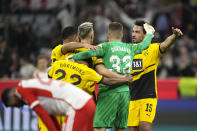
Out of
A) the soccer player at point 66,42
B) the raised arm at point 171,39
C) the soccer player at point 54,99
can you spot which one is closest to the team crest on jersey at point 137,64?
the raised arm at point 171,39

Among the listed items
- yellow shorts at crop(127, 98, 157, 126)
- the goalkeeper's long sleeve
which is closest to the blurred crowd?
yellow shorts at crop(127, 98, 157, 126)

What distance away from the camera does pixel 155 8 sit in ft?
51.3

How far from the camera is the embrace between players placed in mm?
5781

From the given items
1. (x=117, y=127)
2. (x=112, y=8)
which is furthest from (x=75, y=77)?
(x=112, y=8)

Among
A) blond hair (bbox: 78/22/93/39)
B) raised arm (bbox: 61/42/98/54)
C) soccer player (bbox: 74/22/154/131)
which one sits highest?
blond hair (bbox: 78/22/93/39)

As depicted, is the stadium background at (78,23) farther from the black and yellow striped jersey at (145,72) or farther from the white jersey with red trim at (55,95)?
the white jersey with red trim at (55,95)

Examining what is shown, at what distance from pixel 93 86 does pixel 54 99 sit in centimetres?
133

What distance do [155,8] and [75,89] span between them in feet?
33.8

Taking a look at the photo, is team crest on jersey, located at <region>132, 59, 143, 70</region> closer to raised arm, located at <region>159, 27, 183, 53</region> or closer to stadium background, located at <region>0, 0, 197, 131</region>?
raised arm, located at <region>159, 27, 183, 53</region>

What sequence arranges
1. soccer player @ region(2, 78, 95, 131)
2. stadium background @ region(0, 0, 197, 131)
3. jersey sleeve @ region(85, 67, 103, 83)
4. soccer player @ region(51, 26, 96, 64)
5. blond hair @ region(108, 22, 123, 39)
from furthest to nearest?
stadium background @ region(0, 0, 197, 131) → soccer player @ region(51, 26, 96, 64) → blond hair @ region(108, 22, 123, 39) → jersey sleeve @ region(85, 67, 103, 83) → soccer player @ region(2, 78, 95, 131)

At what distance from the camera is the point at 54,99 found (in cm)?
581

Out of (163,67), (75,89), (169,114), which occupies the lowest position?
(169,114)

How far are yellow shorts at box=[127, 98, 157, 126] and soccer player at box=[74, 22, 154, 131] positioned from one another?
80 centimetres

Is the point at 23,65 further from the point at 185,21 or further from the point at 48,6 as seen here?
the point at 185,21
